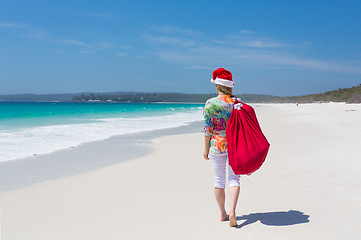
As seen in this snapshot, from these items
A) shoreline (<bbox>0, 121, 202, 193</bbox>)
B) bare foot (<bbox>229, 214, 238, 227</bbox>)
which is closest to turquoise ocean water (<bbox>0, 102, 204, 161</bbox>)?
Result: shoreline (<bbox>0, 121, 202, 193</bbox>)

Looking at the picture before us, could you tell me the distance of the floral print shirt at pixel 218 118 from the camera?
10.9ft

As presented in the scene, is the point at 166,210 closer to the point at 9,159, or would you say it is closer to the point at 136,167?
the point at 136,167

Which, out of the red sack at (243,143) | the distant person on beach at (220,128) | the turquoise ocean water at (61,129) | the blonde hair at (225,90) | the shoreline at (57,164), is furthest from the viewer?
the turquoise ocean water at (61,129)

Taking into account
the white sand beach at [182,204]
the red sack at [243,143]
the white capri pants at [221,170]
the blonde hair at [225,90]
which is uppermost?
the blonde hair at [225,90]

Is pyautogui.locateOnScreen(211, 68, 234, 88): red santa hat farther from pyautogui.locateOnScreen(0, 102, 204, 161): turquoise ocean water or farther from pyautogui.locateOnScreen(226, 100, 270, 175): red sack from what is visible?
pyautogui.locateOnScreen(0, 102, 204, 161): turquoise ocean water

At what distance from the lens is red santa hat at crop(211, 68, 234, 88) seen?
134 inches

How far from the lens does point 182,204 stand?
4180 millimetres

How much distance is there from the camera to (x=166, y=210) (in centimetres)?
396

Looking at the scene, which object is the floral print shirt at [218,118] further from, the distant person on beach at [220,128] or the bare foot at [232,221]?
the bare foot at [232,221]

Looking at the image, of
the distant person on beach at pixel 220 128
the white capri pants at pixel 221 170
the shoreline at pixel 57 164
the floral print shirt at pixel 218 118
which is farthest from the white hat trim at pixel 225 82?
the shoreline at pixel 57 164

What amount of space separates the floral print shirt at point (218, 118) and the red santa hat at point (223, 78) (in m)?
0.15

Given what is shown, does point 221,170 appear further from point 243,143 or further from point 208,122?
point 208,122

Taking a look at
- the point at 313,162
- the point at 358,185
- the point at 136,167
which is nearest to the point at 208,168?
the point at 136,167

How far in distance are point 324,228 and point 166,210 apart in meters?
1.80
